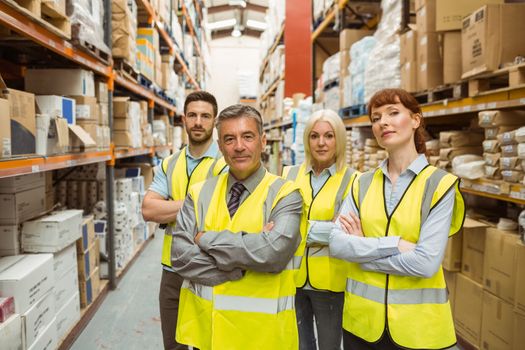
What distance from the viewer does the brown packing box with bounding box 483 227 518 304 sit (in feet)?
8.81

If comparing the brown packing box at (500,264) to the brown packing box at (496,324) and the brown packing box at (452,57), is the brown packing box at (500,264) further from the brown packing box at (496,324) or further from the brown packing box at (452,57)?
the brown packing box at (452,57)

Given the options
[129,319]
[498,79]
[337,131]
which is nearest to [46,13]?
[337,131]

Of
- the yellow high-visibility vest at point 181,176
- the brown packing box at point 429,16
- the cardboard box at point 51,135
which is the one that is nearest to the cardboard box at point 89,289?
the cardboard box at point 51,135

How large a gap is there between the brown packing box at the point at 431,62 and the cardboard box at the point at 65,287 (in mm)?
3303

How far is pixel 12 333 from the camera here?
2227mm

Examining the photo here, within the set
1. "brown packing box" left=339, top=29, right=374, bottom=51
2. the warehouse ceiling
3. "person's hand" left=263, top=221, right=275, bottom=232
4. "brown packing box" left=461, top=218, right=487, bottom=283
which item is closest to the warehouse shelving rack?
"person's hand" left=263, top=221, right=275, bottom=232

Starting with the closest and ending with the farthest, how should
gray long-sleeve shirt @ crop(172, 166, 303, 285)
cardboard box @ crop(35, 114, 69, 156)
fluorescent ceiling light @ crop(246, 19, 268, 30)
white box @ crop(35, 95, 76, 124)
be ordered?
1. gray long-sleeve shirt @ crop(172, 166, 303, 285)
2. cardboard box @ crop(35, 114, 69, 156)
3. white box @ crop(35, 95, 76, 124)
4. fluorescent ceiling light @ crop(246, 19, 268, 30)

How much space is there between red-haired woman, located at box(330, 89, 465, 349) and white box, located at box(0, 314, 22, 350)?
1711mm

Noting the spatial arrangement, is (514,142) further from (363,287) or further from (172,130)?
(172,130)

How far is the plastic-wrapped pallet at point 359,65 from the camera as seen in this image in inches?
189

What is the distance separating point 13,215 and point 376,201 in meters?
2.49

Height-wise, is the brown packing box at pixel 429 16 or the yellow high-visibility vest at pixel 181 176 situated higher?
the brown packing box at pixel 429 16

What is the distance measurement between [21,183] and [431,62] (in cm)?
338

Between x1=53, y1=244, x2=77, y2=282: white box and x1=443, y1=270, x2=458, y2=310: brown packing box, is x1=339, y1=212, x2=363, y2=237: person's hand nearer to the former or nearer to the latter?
x1=443, y1=270, x2=458, y2=310: brown packing box
